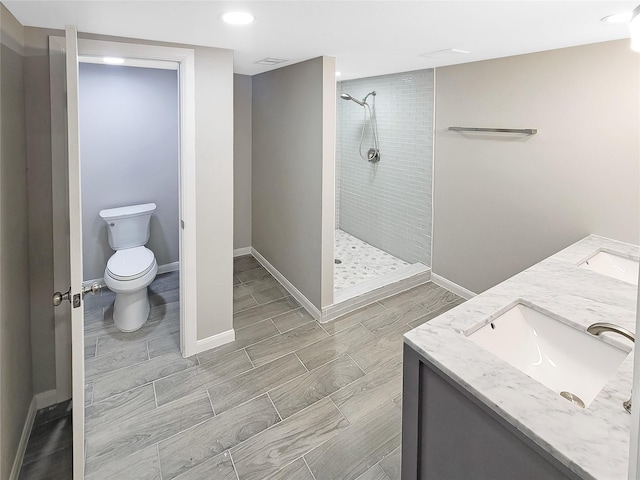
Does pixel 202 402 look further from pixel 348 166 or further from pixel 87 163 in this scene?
pixel 348 166

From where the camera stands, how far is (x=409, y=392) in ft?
4.04

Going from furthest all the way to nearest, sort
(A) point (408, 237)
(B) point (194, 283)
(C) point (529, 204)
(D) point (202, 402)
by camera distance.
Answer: (A) point (408, 237)
(C) point (529, 204)
(B) point (194, 283)
(D) point (202, 402)

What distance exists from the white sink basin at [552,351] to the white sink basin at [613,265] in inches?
35.4

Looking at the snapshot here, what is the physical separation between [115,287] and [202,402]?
1202 millimetres

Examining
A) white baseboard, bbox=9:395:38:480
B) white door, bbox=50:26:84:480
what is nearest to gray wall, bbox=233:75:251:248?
white baseboard, bbox=9:395:38:480

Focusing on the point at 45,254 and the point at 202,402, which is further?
the point at 202,402

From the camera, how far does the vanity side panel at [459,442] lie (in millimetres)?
902

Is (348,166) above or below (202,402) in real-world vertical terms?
above

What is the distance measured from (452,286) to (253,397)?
218cm

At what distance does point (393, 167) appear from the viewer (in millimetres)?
4133

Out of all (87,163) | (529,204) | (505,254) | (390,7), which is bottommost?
(505,254)

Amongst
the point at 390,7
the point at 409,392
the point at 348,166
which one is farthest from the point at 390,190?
the point at 409,392

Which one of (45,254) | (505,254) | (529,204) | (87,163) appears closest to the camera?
(45,254)

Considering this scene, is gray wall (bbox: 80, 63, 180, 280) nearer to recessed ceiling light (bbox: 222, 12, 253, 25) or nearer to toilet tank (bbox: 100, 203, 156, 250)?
toilet tank (bbox: 100, 203, 156, 250)
